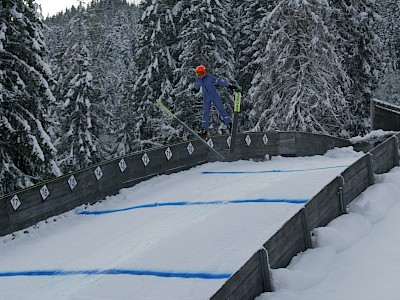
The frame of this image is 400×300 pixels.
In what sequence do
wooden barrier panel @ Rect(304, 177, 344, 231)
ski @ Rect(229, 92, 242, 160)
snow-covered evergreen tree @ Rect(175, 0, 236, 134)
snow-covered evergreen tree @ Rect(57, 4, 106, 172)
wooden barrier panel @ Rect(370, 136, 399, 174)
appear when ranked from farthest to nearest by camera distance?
1. snow-covered evergreen tree @ Rect(57, 4, 106, 172)
2. snow-covered evergreen tree @ Rect(175, 0, 236, 134)
3. ski @ Rect(229, 92, 242, 160)
4. wooden barrier panel @ Rect(370, 136, 399, 174)
5. wooden barrier panel @ Rect(304, 177, 344, 231)

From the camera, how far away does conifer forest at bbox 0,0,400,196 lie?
1506 cm

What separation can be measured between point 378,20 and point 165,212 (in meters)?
21.6

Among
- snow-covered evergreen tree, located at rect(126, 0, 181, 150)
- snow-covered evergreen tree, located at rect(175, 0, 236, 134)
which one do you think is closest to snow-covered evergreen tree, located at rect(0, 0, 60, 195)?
snow-covered evergreen tree, located at rect(175, 0, 236, 134)

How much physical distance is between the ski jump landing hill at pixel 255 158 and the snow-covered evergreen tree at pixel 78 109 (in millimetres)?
15026

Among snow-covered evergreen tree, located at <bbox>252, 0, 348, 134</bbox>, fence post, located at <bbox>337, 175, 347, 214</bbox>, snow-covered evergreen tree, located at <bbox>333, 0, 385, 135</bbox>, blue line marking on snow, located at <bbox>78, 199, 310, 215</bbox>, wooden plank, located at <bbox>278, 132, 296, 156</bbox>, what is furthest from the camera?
snow-covered evergreen tree, located at <bbox>333, 0, 385, 135</bbox>

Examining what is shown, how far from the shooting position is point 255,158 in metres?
16.7

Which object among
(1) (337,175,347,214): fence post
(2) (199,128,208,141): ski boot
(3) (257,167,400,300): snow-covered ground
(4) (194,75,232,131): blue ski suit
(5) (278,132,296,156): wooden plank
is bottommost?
(5) (278,132,296,156): wooden plank

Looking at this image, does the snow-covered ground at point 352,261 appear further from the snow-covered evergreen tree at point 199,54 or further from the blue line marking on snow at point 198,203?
the snow-covered evergreen tree at point 199,54

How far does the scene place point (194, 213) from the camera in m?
9.72

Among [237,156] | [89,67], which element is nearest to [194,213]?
[237,156]

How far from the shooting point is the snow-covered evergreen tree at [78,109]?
29.2 metres

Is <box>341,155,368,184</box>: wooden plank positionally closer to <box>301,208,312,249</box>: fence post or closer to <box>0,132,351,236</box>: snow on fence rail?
<box>301,208,312,249</box>: fence post

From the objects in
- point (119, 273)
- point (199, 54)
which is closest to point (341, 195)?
point (119, 273)

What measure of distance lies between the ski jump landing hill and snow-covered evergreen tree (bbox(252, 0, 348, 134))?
4519mm
